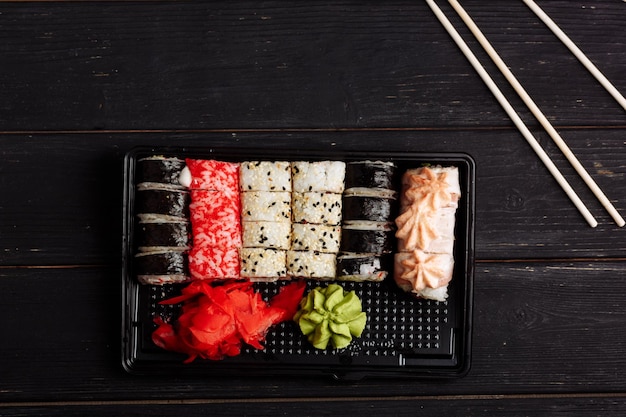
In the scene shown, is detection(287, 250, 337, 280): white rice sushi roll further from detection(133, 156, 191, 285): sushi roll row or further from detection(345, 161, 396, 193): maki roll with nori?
detection(133, 156, 191, 285): sushi roll row

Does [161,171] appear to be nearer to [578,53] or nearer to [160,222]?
[160,222]

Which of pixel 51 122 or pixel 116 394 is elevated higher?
pixel 51 122

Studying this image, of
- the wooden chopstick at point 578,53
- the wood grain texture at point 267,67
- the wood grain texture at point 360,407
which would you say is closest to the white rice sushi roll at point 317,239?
the wood grain texture at point 267,67

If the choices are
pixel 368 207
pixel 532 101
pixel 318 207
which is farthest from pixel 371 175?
pixel 532 101

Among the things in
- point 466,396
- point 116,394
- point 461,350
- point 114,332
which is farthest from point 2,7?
point 466,396

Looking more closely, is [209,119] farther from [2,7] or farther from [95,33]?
[2,7]

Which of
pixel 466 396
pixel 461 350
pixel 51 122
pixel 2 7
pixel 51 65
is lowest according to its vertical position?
pixel 466 396
